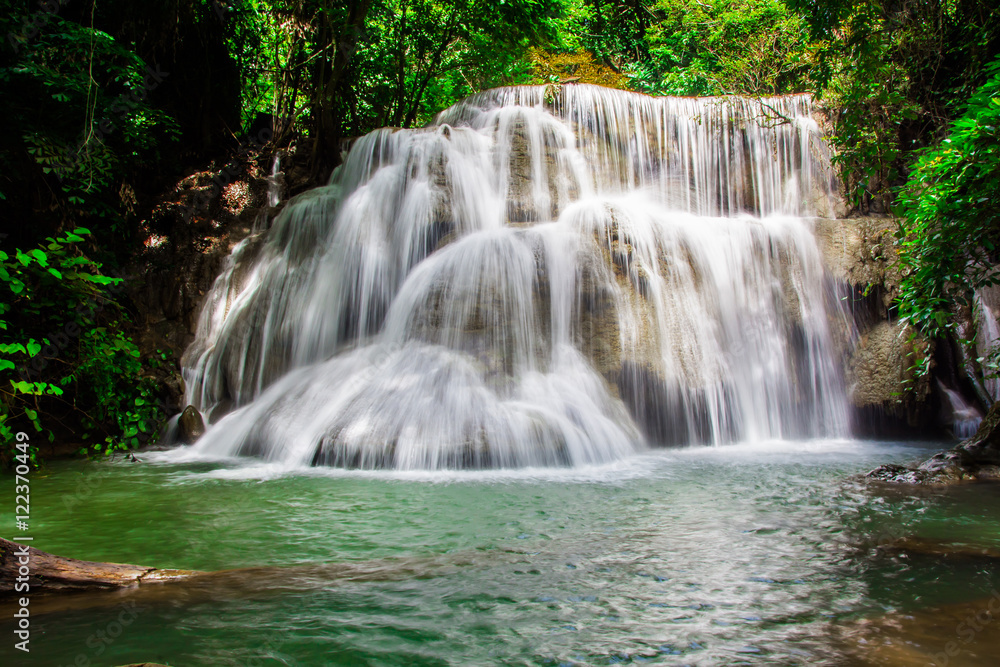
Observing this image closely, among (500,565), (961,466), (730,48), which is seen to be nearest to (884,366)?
(961,466)

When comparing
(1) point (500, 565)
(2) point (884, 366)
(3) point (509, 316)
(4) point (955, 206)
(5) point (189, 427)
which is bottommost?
(1) point (500, 565)

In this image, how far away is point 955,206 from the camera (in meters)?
5.10

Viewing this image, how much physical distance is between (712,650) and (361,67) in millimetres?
14995

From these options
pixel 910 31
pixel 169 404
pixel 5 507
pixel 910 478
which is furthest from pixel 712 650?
pixel 910 31

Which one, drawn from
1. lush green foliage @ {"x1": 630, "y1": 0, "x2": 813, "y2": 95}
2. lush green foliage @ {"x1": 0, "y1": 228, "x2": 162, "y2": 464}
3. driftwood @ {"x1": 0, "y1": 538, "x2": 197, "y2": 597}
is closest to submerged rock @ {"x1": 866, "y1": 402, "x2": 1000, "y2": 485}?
driftwood @ {"x1": 0, "y1": 538, "x2": 197, "y2": 597}

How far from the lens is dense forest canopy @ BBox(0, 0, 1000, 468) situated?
570cm

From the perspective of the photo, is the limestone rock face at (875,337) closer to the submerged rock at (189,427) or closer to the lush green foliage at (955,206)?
the lush green foliage at (955,206)

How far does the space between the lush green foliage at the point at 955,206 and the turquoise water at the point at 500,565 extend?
1.79 m

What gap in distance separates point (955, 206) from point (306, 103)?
40.2 ft

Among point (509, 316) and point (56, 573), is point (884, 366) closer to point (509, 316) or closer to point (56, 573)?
point (509, 316)

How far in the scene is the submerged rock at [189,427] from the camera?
816 cm

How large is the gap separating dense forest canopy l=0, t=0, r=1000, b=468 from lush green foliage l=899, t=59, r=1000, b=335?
0.02m

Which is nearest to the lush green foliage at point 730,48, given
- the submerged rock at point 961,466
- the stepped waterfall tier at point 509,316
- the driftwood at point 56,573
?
the stepped waterfall tier at point 509,316

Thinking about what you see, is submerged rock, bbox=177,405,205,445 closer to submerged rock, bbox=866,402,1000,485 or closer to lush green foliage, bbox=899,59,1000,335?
submerged rock, bbox=866,402,1000,485
